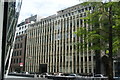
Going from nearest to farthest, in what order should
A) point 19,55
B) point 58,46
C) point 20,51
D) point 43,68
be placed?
1. point 58,46
2. point 43,68
3. point 19,55
4. point 20,51

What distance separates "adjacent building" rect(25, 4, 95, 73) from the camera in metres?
54.3

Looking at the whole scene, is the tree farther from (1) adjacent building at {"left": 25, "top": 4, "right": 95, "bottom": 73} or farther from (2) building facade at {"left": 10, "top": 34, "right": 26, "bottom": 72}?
(2) building facade at {"left": 10, "top": 34, "right": 26, "bottom": 72}

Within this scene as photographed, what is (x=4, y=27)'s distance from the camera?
24.0 feet

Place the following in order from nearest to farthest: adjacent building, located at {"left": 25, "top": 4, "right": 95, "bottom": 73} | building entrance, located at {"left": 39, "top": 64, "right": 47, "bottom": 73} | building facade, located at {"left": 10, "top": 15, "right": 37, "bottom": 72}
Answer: adjacent building, located at {"left": 25, "top": 4, "right": 95, "bottom": 73}, building entrance, located at {"left": 39, "top": 64, "right": 47, "bottom": 73}, building facade, located at {"left": 10, "top": 15, "right": 37, "bottom": 72}

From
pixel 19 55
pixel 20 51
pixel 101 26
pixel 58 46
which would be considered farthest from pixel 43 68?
pixel 101 26

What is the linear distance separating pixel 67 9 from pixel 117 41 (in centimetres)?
5179

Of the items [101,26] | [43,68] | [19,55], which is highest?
[101,26]

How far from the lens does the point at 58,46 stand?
62.6 metres

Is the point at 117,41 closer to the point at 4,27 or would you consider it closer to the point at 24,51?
the point at 4,27

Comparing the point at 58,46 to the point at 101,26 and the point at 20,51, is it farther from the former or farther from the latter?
the point at 101,26

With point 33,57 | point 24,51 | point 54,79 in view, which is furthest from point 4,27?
point 24,51

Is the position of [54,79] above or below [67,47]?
below

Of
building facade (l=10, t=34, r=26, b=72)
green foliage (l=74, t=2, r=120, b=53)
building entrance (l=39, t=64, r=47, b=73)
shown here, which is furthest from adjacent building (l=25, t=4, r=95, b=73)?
green foliage (l=74, t=2, r=120, b=53)

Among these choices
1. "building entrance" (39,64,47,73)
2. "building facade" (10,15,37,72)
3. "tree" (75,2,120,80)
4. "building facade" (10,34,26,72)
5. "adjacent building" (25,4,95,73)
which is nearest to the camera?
"tree" (75,2,120,80)
